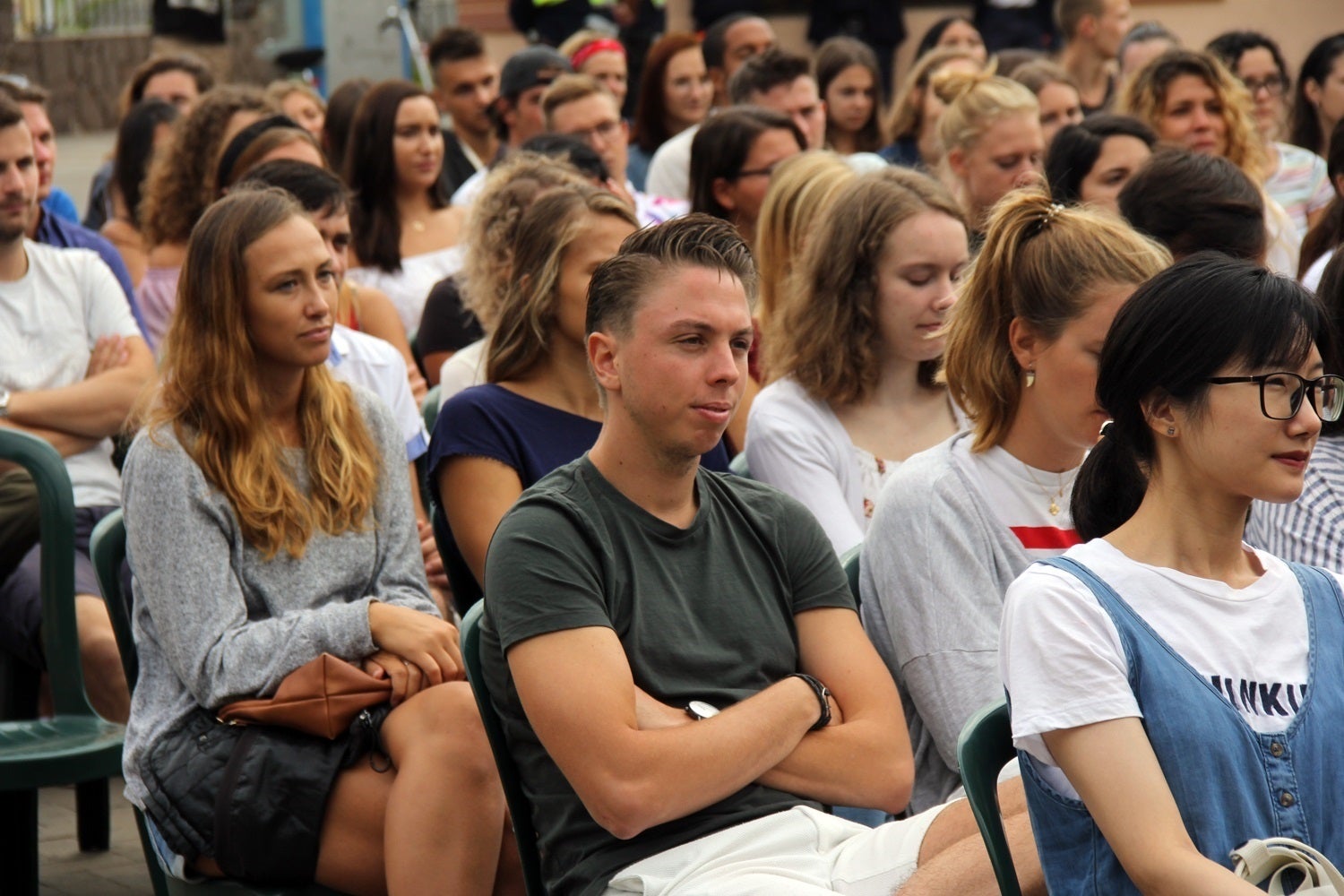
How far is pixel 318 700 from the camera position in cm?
288

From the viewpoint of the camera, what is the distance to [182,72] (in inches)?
312

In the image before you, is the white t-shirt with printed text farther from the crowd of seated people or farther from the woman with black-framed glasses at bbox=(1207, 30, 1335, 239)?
the woman with black-framed glasses at bbox=(1207, 30, 1335, 239)

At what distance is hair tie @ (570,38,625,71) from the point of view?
8.80 metres

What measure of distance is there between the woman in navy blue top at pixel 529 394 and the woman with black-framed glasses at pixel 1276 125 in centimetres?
389

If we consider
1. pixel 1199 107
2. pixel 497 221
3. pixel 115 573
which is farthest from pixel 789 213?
pixel 1199 107

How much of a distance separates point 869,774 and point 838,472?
112 centimetres

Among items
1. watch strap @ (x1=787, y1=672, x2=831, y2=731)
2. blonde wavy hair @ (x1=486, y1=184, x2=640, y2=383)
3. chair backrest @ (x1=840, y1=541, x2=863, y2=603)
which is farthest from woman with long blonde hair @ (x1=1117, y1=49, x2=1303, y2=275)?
watch strap @ (x1=787, y1=672, x2=831, y2=731)

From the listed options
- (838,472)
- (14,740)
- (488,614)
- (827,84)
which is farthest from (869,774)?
(827,84)

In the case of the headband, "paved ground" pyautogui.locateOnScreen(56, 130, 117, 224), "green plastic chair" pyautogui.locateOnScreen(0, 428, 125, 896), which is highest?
the headband

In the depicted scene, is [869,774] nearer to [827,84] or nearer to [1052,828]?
[1052,828]

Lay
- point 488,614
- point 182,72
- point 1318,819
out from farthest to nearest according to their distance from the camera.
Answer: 1. point 182,72
2. point 488,614
3. point 1318,819

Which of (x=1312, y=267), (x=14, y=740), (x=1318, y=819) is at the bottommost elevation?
(x=14, y=740)

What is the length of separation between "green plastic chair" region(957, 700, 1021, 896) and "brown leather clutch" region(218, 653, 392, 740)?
1155mm

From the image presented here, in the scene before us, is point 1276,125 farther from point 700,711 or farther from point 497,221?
point 700,711
